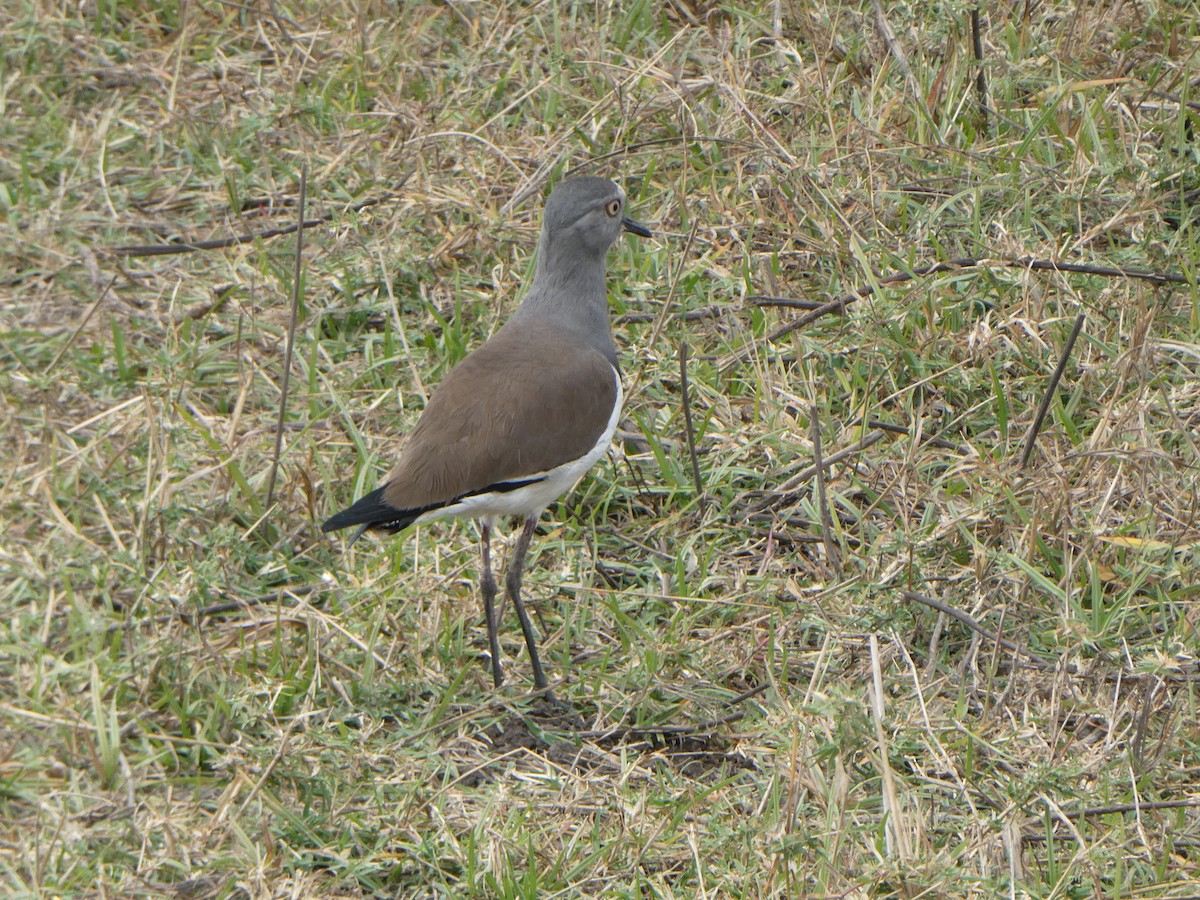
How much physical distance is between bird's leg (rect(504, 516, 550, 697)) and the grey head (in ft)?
2.14

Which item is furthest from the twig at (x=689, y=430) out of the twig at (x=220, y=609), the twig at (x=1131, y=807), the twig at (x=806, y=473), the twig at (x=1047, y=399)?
the twig at (x=1131, y=807)

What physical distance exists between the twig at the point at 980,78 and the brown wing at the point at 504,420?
2.26 meters

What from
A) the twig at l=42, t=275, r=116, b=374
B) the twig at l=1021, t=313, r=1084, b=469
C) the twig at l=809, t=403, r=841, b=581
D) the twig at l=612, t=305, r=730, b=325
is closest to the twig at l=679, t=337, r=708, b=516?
the twig at l=809, t=403, r=841, b=581

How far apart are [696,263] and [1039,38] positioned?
180 centimetres

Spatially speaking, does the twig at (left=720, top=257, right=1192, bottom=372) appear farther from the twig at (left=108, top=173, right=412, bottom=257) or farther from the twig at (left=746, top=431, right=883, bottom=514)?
the twig at (left=108, top=173, right=412, bottom=257)

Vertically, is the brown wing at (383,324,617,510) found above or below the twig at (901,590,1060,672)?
above

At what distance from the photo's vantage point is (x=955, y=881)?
354 centimetres

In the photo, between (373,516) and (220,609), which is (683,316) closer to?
(373,516)

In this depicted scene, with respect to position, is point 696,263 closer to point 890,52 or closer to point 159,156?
point 890,52

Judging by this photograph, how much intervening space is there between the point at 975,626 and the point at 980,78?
2636 millimetres

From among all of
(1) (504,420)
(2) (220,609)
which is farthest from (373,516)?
(2) (220,609)

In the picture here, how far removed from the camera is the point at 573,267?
5.01 meters

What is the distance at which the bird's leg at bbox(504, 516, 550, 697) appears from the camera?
15.0 ft

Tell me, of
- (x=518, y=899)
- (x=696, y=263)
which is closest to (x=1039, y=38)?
(x=696, y=263)
